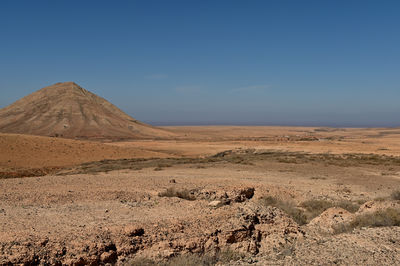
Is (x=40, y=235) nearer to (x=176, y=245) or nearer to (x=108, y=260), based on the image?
(x=108, y=260)

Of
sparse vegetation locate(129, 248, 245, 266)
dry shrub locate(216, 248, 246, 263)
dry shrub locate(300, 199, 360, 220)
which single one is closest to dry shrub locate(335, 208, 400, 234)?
dry shrub locate(300, 199, 360, 220)

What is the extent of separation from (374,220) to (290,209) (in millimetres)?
2319

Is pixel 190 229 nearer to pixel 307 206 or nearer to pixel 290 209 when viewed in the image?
pixel 290 209

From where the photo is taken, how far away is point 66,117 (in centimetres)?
7662

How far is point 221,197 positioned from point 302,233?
10.2ft

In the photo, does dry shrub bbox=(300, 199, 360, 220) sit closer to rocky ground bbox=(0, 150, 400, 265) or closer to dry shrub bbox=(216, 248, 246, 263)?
rocky ground bbox=(0, 150, 400, 265)

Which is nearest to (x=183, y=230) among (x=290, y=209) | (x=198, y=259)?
(x=198, y=259)

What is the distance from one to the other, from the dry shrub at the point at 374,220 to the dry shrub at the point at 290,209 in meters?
1.29

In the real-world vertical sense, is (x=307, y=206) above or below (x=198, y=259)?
below

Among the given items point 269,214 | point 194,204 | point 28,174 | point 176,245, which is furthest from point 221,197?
point 28,174

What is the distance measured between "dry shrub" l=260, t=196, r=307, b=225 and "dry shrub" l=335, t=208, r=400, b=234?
1.29 m

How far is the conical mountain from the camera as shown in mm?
69875

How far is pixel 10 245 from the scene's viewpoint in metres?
5.14

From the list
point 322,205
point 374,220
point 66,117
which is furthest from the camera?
point 66,117
